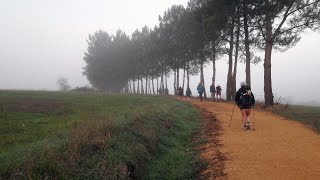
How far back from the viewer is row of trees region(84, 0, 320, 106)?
85.6ft

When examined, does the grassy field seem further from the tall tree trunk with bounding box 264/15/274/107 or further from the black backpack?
the tall tree trunk with bounding box 264/15/274/107

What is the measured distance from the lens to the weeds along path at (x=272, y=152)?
330 inches

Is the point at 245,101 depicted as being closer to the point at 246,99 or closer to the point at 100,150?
the point at 246,99

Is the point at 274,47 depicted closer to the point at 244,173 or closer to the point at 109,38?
the point at 244,173

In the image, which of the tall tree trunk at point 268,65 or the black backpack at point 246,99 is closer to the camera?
the black backpack at point 246,99

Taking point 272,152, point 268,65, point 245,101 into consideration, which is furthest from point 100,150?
point 268,65

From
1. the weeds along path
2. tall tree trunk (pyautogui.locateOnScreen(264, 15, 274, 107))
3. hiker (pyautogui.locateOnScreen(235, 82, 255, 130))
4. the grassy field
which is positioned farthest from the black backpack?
tall tree trunk (pyautogui.locateOnScreen(264, 15, 274, 107))

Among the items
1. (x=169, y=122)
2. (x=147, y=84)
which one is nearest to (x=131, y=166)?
(x=169, y=122)

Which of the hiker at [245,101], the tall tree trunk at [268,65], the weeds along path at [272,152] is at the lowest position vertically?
the weeds along path at [272,152]

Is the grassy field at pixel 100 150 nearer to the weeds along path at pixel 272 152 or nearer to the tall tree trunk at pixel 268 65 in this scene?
the weeds along path at pixel 272 152

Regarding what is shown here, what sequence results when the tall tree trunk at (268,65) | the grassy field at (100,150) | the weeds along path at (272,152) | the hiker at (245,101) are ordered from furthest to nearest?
1. the tall tree trunk at (268,65)
2. the hiker at (245,101)
3. the weeds along path at (272,152)
4. the grassy field at (100,150)

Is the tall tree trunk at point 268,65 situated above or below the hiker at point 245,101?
above

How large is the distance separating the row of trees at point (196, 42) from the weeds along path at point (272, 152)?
12.5 meters

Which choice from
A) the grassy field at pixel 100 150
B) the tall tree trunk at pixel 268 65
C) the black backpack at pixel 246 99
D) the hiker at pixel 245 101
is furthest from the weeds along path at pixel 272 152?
the tall tree trunk at pixel 268 65
